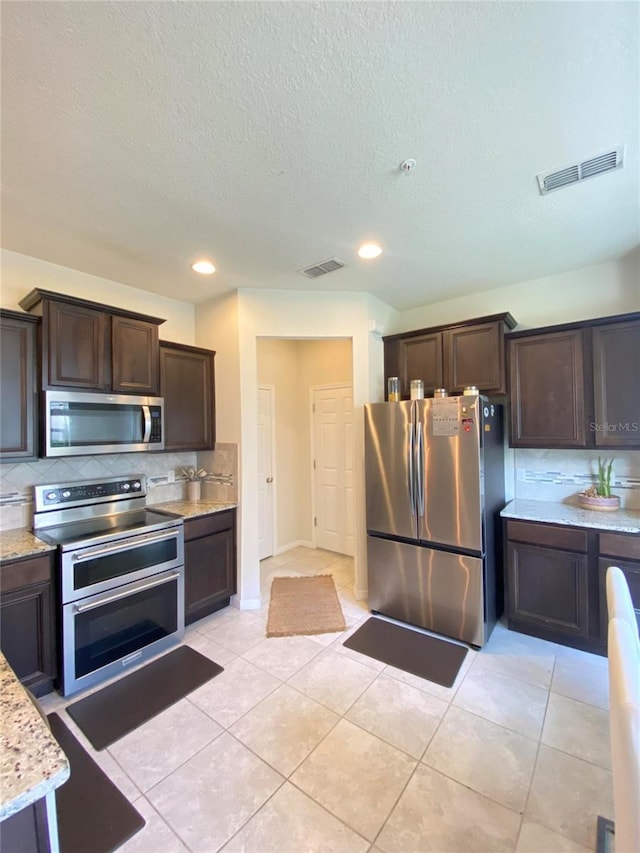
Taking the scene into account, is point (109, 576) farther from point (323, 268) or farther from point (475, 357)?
point (475, 357)

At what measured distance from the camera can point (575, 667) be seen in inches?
95.2

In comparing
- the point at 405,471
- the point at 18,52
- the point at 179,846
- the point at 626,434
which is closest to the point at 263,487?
the point at 405,471

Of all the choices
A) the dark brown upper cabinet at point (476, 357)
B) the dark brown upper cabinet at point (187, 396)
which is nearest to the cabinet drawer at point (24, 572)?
the dark brown upper cabinet at point (187, 396)

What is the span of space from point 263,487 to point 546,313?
3451mm

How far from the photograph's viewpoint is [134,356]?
2.88 meters

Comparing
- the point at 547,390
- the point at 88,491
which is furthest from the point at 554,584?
the point at 88,491

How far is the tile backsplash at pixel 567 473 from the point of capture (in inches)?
112

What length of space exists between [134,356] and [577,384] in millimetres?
3450

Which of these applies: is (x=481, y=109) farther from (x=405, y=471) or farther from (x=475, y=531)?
(x=475, y=531)

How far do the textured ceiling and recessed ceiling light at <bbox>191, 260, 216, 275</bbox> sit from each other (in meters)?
0.20

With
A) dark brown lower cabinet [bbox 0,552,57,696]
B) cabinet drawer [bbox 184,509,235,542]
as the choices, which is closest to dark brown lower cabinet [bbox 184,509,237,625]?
cabinet drawer [bbox 184,509,235,542]

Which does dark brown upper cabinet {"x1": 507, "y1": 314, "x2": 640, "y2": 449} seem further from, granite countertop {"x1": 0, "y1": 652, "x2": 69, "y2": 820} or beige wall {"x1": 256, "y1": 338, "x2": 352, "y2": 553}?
granite countertop {"x1": 0, "y1": 652, "x2": 69, "y2": 820}

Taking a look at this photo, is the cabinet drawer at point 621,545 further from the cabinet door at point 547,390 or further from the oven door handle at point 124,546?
the oven door handle at point 124,546

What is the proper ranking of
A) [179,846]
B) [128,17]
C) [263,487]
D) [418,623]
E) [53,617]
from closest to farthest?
[128,17]
[179,846]
[53,617]
[418,623]
[263,487]
